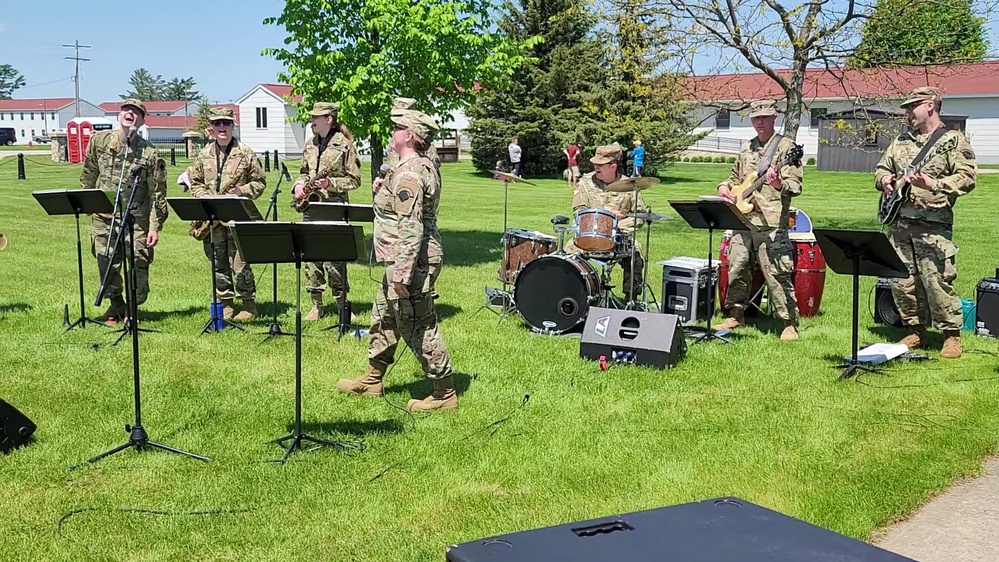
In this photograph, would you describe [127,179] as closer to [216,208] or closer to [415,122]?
[216,208]

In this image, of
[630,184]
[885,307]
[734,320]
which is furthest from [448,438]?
[885,307]

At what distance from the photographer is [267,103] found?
69.6m

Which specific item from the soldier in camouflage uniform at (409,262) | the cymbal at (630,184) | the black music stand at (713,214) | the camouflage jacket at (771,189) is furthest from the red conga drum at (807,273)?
the soldier in camouflage uniform at (409,262)

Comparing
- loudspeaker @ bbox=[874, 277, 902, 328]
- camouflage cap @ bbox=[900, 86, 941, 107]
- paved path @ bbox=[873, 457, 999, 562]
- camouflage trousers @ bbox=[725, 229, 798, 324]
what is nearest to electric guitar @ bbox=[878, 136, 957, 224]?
camouflage cap @ bbox=[900, 86, 941, 107]

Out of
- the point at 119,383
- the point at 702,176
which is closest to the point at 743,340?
the point at 119,383

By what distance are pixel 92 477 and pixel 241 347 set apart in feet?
11.1

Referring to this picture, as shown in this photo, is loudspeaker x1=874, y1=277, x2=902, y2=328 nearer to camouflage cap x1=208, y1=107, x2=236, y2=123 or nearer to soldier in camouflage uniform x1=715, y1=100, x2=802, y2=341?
soldier in camouflage uniform x1=715, y1=100, x2=802, y2=341

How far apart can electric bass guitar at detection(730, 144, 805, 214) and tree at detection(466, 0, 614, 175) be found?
28.9 metres

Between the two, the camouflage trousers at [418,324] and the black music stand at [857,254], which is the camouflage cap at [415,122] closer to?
the camouflage trousers at [418,324]

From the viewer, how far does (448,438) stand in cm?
644

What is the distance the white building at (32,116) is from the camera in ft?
385

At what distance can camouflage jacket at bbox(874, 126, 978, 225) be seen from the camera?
830 cm

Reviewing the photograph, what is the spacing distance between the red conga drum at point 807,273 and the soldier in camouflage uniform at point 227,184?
614 cm

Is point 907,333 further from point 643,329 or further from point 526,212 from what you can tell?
point 526,212
